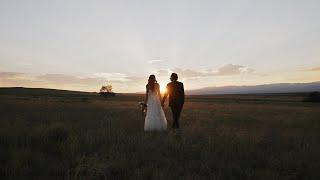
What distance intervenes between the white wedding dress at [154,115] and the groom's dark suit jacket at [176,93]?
612 mm

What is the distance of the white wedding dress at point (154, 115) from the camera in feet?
47.2

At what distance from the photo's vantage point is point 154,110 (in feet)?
48.6

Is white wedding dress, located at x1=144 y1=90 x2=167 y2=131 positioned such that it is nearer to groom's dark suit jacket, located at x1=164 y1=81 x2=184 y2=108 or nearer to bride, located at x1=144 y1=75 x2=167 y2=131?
bride, located at x1=144 y1=75 x2=167 y2=131

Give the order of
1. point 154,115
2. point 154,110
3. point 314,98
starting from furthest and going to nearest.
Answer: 1. point 314,98
2. point 154,110
3. point 154,115

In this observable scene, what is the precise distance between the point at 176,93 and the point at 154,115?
3.97ft

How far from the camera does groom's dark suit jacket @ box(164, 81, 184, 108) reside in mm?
14633

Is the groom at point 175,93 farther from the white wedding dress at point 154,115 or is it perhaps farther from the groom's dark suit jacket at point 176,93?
the white wedding dress at point 154,115

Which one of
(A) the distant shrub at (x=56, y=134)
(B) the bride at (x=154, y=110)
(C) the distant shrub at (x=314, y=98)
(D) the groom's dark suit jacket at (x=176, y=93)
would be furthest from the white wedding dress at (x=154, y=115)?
(C) the distant shrub at (x=314, y=98)

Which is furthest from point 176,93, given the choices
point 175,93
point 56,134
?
point 56,134

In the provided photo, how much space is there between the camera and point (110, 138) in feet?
36.0

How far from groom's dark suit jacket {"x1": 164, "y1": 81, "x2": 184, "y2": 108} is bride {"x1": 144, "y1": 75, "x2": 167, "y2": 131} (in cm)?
62

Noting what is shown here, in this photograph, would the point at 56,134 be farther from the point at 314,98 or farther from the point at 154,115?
the point at 314,98

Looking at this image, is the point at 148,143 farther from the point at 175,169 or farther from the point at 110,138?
the point at 175,169

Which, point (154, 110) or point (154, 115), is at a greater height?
point (154, 110)
